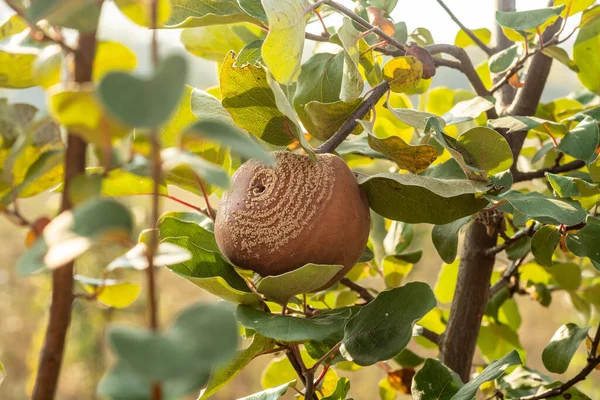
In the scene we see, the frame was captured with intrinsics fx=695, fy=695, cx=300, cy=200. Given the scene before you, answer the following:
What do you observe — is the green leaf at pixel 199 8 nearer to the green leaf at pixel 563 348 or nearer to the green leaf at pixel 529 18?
the green leaf at pixel 529 18

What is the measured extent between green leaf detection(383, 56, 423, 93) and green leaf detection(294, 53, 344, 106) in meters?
0.06

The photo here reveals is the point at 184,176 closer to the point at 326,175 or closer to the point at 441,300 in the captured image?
the point at 326,175

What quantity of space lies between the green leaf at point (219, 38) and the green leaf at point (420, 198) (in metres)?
0.27

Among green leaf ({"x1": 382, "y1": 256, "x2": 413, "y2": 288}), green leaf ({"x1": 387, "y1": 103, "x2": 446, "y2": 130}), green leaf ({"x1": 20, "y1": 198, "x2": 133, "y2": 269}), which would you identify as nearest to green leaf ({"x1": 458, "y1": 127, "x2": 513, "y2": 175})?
green leaf ({"x1": 387, "y1": 103, "x2": 446, "y2": 130})

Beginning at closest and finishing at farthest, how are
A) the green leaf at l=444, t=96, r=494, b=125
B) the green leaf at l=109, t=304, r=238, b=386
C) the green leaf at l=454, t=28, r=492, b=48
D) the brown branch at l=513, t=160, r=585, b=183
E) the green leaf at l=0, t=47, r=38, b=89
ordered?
1. the green leaf at l=109, t=304, r=238, b=386
2. the green leaf at l=0, t=47, r=38, b=89
3. the green leaf at l=444, t=96, r=494, b=125
4. the brown branch at l=513, t=160, r=585, b=183
5. the green leaf at l=454, t=28, r=492, b=48

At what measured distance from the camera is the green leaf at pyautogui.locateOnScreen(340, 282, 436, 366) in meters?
0.47

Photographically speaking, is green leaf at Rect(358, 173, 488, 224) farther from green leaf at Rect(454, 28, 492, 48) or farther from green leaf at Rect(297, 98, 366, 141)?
green leaf at Rect(454, 28, 492, 48)

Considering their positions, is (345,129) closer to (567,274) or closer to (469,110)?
(469,110)

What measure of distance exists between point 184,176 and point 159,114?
337 millimetres

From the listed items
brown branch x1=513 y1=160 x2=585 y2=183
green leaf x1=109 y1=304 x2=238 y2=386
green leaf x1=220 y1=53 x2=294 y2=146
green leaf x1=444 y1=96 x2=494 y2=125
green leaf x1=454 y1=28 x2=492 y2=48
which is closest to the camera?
green leaf x1=109 y1=304 x2=238 y2=386

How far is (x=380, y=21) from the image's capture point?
0.55 m

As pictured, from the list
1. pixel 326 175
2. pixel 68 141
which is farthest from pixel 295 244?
pixel 68 141

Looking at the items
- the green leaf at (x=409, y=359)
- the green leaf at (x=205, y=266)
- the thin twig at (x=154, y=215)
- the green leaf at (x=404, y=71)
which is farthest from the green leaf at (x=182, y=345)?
the green leaf at (x=409, y=359)

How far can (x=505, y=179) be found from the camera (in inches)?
21.7
